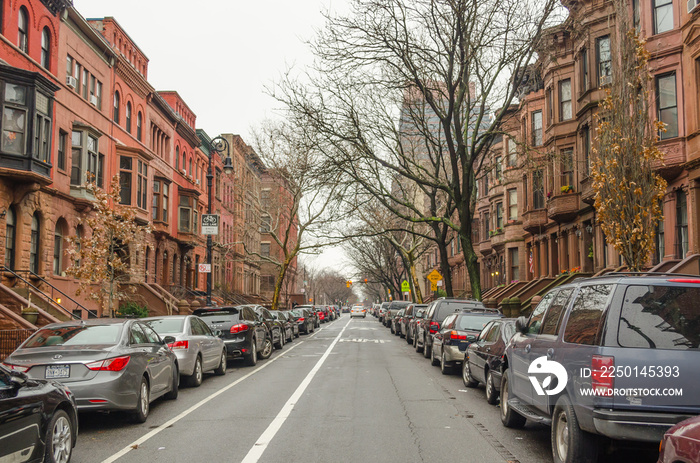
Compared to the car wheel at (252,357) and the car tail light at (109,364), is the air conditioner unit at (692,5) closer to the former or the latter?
the car wheel at (252,357)

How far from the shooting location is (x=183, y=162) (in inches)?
1786

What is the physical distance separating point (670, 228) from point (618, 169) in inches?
324

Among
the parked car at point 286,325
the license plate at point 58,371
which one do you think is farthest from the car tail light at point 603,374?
the parked car at point 286,325

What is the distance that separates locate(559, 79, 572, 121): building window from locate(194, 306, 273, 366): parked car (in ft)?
62.6

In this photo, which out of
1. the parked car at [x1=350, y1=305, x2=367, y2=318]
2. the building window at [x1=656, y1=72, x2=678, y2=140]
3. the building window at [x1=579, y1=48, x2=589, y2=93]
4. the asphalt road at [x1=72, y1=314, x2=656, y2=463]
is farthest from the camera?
the parked car at [x1=350, y1=305, x2=367, y2=318]

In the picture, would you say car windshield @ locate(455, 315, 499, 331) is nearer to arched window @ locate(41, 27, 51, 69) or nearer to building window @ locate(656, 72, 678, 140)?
building window @ locate(656, 72, 678, 140)

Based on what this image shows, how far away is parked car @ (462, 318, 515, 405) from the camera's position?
440 inches

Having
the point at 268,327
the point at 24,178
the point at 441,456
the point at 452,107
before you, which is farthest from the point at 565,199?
the point at 441,456

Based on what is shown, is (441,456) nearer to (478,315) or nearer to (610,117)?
(478,315)

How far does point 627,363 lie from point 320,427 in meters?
4.77

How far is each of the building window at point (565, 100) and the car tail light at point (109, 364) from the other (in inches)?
1037

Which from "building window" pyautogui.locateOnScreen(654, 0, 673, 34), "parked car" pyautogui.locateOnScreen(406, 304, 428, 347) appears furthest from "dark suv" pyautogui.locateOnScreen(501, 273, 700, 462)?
"parked car" pyautogui.locateOnScreen(406, 304, 428, 347)

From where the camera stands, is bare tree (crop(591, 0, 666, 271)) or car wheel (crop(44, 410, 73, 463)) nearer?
car wheel (crop(44, 410, 73, 463))

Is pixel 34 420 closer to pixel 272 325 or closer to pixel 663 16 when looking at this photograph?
pixel 272 325
